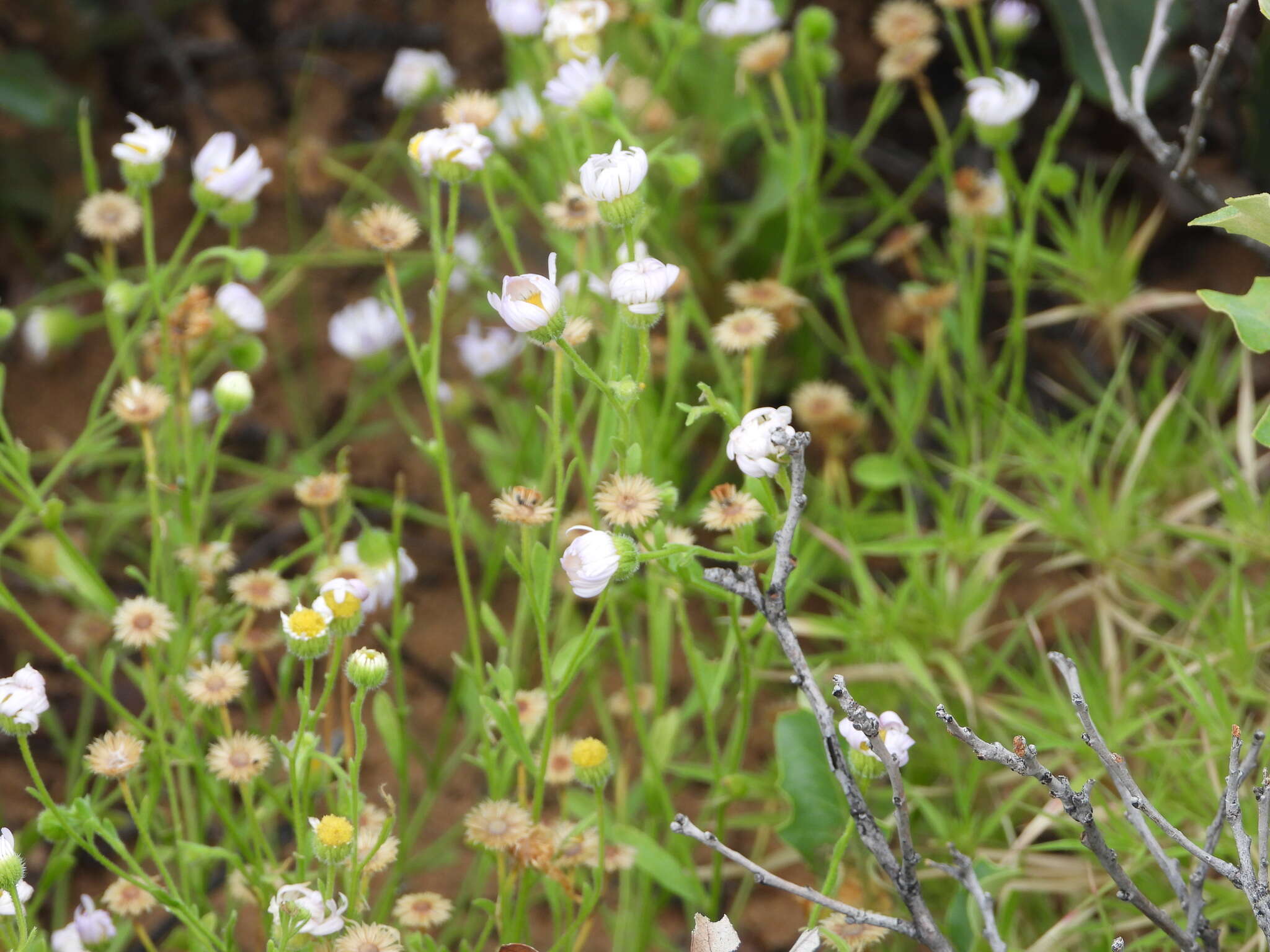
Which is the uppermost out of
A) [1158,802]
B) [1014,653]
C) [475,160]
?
[475,160]

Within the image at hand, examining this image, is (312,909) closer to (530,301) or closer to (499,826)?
(499,826)

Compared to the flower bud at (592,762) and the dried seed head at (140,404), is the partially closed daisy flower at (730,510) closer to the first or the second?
the flower bud at (592,762)

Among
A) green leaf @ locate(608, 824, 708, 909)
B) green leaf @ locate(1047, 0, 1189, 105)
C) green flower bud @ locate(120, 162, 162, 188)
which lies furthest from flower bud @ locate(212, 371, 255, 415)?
green leaf @ locate(1047, 0, 1189, 105)

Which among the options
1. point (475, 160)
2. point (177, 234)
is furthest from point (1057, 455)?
point (177, 234)

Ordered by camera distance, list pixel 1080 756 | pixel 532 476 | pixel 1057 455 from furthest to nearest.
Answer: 1. pixel 532 476
2. pixel 1057 455
3. pixel 1080 756

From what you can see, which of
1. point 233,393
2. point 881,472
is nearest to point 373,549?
point 233,393

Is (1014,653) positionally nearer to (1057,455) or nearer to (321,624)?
(1057,455)
